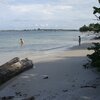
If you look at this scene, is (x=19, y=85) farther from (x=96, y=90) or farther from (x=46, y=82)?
(x=96, y=90)

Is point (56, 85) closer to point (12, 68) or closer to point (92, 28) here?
Result: point (92, 28)

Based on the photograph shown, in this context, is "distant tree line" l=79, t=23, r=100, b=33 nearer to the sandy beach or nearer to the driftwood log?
the sandy beach

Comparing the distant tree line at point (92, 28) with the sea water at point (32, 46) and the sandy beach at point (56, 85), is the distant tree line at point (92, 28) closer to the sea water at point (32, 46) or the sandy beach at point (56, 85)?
the sandy beach at point (56, 85)

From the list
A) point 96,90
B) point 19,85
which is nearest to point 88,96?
point 96,90

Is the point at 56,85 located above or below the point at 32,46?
above

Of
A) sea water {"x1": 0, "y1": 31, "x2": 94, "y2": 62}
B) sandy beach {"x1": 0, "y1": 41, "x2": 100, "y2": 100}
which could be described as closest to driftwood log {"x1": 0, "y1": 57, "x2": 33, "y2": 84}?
sandy beach {"x1": 0, "y1": 41, "x2": 100, "y2": 100}

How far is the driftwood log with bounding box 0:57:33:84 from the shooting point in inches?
537

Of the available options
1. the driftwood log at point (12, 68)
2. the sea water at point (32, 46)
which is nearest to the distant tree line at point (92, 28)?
the driftwood log at point (12, 68)

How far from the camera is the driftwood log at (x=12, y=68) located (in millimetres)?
13633

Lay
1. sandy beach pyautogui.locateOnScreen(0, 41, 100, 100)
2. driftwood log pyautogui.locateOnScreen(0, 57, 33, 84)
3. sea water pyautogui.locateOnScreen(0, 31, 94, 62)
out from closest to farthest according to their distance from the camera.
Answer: sandy beach pyautogui.locateOnScreen(0, 41, 100, 100) → driftwood log pyautogui.locateOnScreen(0, 57, 33, 84) → sea water pyautogui.locateOnScreen(0, 31, 94, 62)

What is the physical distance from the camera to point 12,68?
14609 mm

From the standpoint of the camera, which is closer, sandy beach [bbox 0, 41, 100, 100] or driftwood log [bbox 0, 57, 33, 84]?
sandy beach [bbox 0, 41, 100, 100]

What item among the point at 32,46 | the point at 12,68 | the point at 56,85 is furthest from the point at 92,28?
the point at 32,46

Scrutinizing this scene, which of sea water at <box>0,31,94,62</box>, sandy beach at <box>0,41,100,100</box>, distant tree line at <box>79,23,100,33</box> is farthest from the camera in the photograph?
sea water at <box>0,31,94,62</box>
